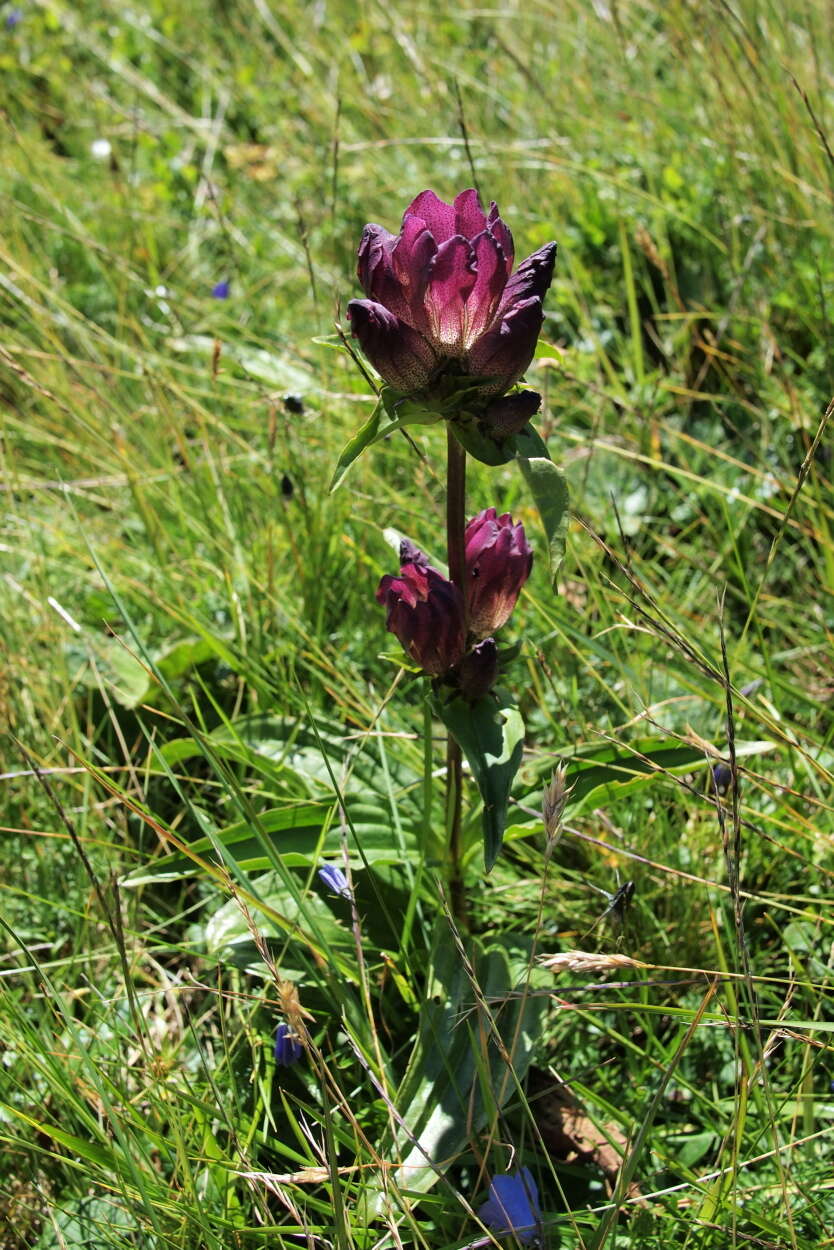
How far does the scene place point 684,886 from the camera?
5.16ft

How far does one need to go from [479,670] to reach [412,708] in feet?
2.05

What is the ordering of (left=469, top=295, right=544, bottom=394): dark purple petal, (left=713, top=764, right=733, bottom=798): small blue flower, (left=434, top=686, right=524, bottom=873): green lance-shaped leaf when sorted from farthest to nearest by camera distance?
1. (left=713, top=764, right=733, bottom=798): small blue flower
2. (left=434, top=686, right=524, bottom=873): green lance-shaped leaf
3. (left=469, top=295, right=544, bottom=394): dark purple petal

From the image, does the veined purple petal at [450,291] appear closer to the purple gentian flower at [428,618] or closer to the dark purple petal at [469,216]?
the dark purple petal at [469,216]

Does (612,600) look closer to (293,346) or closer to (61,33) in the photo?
(293,346)

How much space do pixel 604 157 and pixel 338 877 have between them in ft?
7.41

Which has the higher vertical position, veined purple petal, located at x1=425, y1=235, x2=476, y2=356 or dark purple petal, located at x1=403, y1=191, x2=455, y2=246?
dark purple petal, located at x1=403, y1=191, x2=455, y2=246

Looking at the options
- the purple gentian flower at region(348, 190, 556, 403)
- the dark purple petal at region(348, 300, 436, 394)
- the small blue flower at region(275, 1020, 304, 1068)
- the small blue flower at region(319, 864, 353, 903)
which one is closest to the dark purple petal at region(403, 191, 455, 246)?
the purple gentian flower at region(348, 190, 556, 403)

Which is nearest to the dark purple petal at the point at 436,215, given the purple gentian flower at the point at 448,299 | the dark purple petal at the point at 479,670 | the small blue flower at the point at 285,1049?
the purple gentian flower at the point at 448,299

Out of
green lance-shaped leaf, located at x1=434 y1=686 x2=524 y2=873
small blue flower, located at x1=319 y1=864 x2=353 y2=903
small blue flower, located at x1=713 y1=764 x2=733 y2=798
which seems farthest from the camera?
small blue flower, located at x1=713 y1=764 x2=733 y2=798

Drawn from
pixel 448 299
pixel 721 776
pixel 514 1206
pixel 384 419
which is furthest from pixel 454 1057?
pixel 448 299

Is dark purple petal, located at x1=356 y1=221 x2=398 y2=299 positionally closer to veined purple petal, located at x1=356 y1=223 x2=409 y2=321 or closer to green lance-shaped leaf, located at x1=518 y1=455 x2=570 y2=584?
veined purple petal, located at x1=356 y1=223 x2=409 y2=321

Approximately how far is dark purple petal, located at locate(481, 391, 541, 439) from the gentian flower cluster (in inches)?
6.3

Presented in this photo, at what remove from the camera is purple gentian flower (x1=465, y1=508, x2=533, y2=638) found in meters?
1.34

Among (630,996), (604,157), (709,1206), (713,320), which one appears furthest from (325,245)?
(709,1206)
